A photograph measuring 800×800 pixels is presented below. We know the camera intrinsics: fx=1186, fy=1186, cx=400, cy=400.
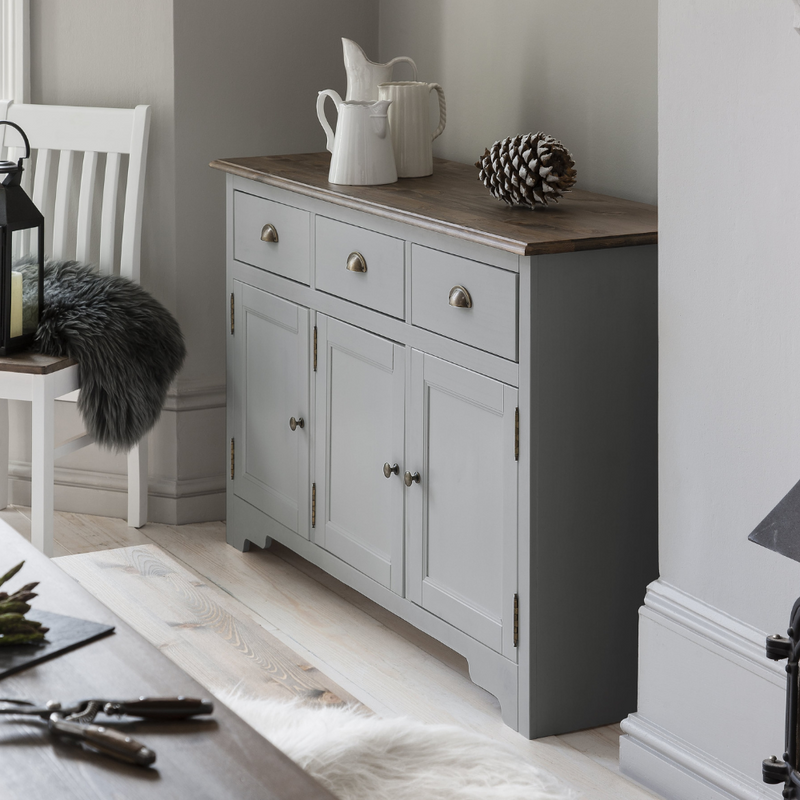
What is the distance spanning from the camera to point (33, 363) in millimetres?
2748

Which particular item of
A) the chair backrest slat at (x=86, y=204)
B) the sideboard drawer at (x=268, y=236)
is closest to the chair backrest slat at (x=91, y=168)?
the chair backrest slat at (x=86, y=204)

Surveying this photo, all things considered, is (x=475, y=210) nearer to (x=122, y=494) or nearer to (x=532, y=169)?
(x=532, y=169)

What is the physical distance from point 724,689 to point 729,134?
837 mm

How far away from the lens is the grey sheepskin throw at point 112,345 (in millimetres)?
2826

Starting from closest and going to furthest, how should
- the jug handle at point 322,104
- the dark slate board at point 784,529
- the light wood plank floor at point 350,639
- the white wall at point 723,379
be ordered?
the dark slate board at point 784,529 → the white wall at point 723,379 → the light wood plank floor at point 350,639 → the jug handle at point 322,104

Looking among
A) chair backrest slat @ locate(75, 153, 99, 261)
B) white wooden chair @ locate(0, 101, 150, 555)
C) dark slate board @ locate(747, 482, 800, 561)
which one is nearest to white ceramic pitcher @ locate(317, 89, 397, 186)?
white wooden chair @ locate(0, 101, 150, 555)

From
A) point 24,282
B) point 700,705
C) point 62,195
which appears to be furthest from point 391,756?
point 62,195

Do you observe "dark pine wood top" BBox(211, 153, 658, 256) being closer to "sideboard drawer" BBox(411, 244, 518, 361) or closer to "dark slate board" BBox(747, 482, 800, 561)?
"sideboard drawer" BBox(411, 244, 518, 361)

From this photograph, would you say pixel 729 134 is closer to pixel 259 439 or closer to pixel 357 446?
pixel 357 446

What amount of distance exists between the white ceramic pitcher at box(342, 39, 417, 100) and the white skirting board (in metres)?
1.41

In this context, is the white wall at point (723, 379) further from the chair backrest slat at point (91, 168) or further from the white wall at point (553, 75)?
the chair backrest slat at point (91, 168)

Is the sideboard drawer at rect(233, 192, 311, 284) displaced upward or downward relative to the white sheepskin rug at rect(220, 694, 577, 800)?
upward

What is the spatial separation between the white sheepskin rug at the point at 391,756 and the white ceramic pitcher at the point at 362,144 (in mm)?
1145

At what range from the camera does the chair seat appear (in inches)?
108
